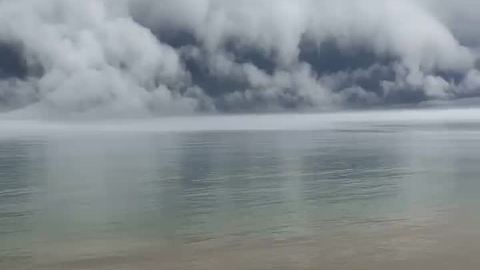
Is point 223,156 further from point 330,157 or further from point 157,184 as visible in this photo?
point 157,184

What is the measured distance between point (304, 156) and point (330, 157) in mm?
2042

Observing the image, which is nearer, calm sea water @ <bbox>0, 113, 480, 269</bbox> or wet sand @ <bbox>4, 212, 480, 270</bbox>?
wet sand @ <bbox>4, 212, 480, 270</bbox>

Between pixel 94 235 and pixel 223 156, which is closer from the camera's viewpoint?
pixel 94 235

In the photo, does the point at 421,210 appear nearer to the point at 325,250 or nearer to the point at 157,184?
the point at 325,250

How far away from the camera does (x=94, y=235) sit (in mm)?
17578

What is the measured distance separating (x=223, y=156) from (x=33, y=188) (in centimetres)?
2100

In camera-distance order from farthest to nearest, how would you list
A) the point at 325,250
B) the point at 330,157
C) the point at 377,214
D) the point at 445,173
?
1. the point at 330,157
2. the point at 445,173
3. the point at 377,214
4. the point at 325,250

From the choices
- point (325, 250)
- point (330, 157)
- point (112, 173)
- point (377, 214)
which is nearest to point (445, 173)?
point (330, 157)

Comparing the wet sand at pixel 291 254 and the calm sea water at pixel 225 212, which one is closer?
the wet sand at pixel 291 254

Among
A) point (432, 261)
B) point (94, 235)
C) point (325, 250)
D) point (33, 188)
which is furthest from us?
point (33, 188)

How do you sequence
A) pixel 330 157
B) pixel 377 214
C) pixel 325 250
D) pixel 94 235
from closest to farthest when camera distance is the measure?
pixel 325 250 → pixel 94 235 → pixel 377 214 → pixel 330 157

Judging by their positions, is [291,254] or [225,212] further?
[225,212]

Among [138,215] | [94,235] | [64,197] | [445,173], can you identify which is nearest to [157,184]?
[64,197]

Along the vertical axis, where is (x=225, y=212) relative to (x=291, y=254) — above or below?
above
